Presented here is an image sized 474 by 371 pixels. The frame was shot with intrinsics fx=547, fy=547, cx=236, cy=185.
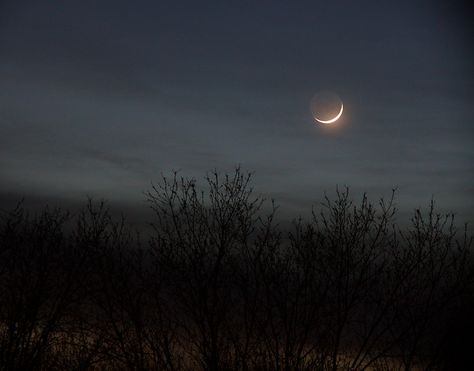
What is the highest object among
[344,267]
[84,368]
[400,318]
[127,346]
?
[344,267]

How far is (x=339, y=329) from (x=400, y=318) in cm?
217

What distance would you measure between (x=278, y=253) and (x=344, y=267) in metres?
2.38

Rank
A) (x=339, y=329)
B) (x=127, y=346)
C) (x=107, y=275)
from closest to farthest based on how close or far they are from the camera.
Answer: (x=339, y=329) → (x=127, y=346) → (x=107, y=275)

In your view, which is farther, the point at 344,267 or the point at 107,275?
the point at 107,275

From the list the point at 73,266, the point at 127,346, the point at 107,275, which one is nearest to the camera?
the point at 127,346

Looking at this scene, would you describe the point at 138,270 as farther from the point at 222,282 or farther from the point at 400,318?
the point at 400,318

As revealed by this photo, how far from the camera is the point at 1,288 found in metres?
27.5

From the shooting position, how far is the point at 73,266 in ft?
85.6

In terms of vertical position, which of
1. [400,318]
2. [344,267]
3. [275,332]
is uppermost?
[344,267]

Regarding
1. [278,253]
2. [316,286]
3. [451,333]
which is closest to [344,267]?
[316,286]

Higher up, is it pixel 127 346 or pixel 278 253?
pixel 278 253

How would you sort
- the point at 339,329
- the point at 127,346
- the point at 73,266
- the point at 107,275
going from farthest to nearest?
the point at 73,266 → the point at 107,275 → the point at 127,346 → the point at 339,329

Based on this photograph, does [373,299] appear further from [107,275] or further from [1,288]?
[1,288]

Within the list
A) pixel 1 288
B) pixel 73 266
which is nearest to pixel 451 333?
pixel 73 266
